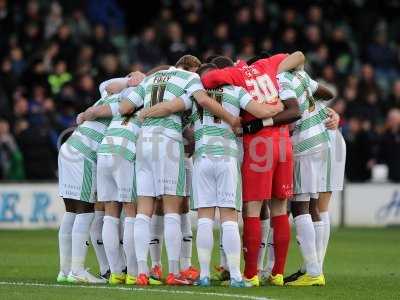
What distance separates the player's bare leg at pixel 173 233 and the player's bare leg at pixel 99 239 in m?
1.13

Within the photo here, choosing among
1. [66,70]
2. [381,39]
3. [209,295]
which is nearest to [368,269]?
[209,295]

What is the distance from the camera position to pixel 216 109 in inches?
494

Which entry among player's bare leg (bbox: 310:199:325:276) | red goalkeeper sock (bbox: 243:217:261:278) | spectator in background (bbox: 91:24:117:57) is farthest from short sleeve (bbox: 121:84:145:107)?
spectator in background (bbox: 91:24:117:57)

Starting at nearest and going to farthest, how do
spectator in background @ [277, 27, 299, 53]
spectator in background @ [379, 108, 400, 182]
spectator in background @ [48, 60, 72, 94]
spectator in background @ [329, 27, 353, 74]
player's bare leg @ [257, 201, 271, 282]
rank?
player's bare leg @ [257, 201, 271, 282] → spectator in background @ [48, 60, 72, 94] → spectator in background @ [379, 108, 400, 182] → spectator in background @ [277, 27, 299, 53] → spectator in background @ [329, 27, 353, 74]

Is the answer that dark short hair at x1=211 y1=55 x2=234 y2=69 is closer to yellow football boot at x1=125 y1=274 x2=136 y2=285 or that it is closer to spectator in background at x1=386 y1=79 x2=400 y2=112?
yellow football boot at x1=125 y1=274 x2=136 y2=285

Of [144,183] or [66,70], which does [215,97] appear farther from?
[66,70]

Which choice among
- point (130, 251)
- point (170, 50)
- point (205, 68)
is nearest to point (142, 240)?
point (130, 251)

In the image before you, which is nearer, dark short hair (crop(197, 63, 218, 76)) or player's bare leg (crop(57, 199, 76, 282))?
dark short hair (crop(197, 63, 218, 76))

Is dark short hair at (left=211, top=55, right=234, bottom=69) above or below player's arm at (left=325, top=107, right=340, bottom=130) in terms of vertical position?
above

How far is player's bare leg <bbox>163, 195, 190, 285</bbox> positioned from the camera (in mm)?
12758

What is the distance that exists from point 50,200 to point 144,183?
32.9ft

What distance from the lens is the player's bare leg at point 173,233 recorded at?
502 inches

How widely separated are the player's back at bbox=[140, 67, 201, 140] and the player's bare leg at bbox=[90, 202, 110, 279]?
4.53 feet

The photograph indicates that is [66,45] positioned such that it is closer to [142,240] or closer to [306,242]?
[142,240]
